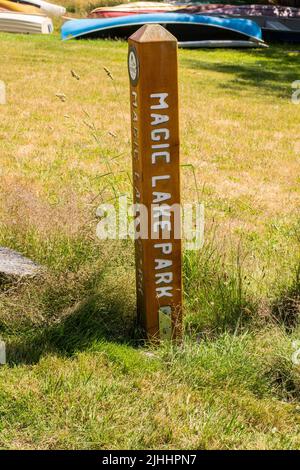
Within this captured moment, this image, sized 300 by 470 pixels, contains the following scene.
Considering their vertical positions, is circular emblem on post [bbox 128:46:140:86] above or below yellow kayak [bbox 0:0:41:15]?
below

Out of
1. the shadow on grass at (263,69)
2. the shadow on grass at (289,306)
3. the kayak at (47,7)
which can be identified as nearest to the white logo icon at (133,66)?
the shadow on grass at (289,306)

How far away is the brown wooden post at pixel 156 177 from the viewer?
11.9ft

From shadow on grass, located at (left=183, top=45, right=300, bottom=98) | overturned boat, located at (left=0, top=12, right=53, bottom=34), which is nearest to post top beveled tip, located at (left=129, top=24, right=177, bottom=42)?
shadow on grass, located at (left=183, top=45, right=300, bottom=98)

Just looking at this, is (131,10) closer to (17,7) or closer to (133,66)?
(17,7)

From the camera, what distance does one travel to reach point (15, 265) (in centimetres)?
429

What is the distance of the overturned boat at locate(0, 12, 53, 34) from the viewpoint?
16.8 m

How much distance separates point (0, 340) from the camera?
390cm

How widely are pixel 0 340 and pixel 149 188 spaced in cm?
108

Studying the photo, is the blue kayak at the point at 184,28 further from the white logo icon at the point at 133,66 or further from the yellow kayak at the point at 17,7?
the white logo icon at the point at 133,66

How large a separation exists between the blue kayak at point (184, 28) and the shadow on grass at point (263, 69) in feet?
1.73

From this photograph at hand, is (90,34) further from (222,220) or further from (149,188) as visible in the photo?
(149,188)

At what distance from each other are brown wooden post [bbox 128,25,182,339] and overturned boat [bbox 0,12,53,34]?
1377 centimetres

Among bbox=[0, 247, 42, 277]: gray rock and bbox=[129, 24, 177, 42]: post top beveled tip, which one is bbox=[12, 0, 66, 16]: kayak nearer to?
bbox=[0, 247, 42, 277]: gray rock

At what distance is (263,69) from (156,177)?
1109 centimetres
